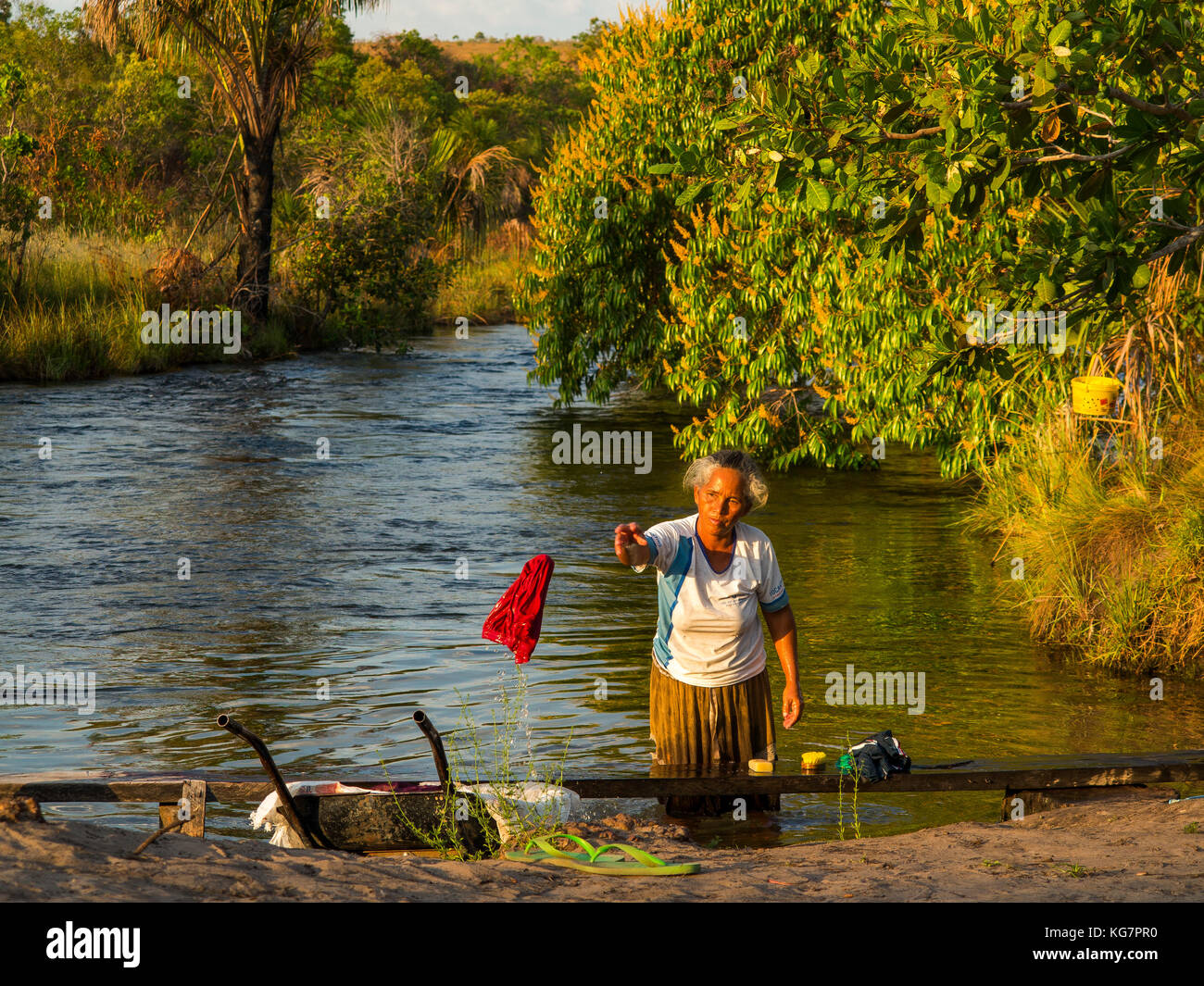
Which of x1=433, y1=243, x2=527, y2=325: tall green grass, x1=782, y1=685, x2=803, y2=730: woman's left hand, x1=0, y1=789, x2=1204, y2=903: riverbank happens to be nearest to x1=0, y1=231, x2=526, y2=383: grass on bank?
x1=433, y1=243, x2=527, y2=325: tall green grass

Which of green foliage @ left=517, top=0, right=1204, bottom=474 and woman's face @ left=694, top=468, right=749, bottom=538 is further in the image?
green foliage @ left=517, top=0, right=1204, bottom=474

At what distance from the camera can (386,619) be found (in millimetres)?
11641

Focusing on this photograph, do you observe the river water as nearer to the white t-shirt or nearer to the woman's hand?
the woman's hand

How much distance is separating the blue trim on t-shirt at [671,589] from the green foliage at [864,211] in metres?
2.20

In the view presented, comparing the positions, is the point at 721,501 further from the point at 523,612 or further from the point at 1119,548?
the point at 1119,548

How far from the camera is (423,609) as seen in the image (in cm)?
1197

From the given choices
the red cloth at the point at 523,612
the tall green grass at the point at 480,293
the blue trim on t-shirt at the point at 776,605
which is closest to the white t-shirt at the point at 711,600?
the blue trim on t-shirt at the point at 776,605

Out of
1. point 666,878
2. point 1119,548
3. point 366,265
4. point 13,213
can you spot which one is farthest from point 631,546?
point 366,265

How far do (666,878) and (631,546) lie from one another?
135 centimetres

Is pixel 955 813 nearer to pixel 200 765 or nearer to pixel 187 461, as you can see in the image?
pixel 200 765

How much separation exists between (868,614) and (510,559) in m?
3.60

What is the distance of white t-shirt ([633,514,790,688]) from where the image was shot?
643 centimetres

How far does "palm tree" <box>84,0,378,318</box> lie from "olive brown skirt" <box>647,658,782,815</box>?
24877 mm

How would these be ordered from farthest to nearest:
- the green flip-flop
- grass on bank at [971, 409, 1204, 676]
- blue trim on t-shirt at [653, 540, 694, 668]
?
1. grass on bank at [971, 409, 1204, 676]
2. blue trim on t-shirt at [653, 540, 694, 668]
3. the green flip-flop
